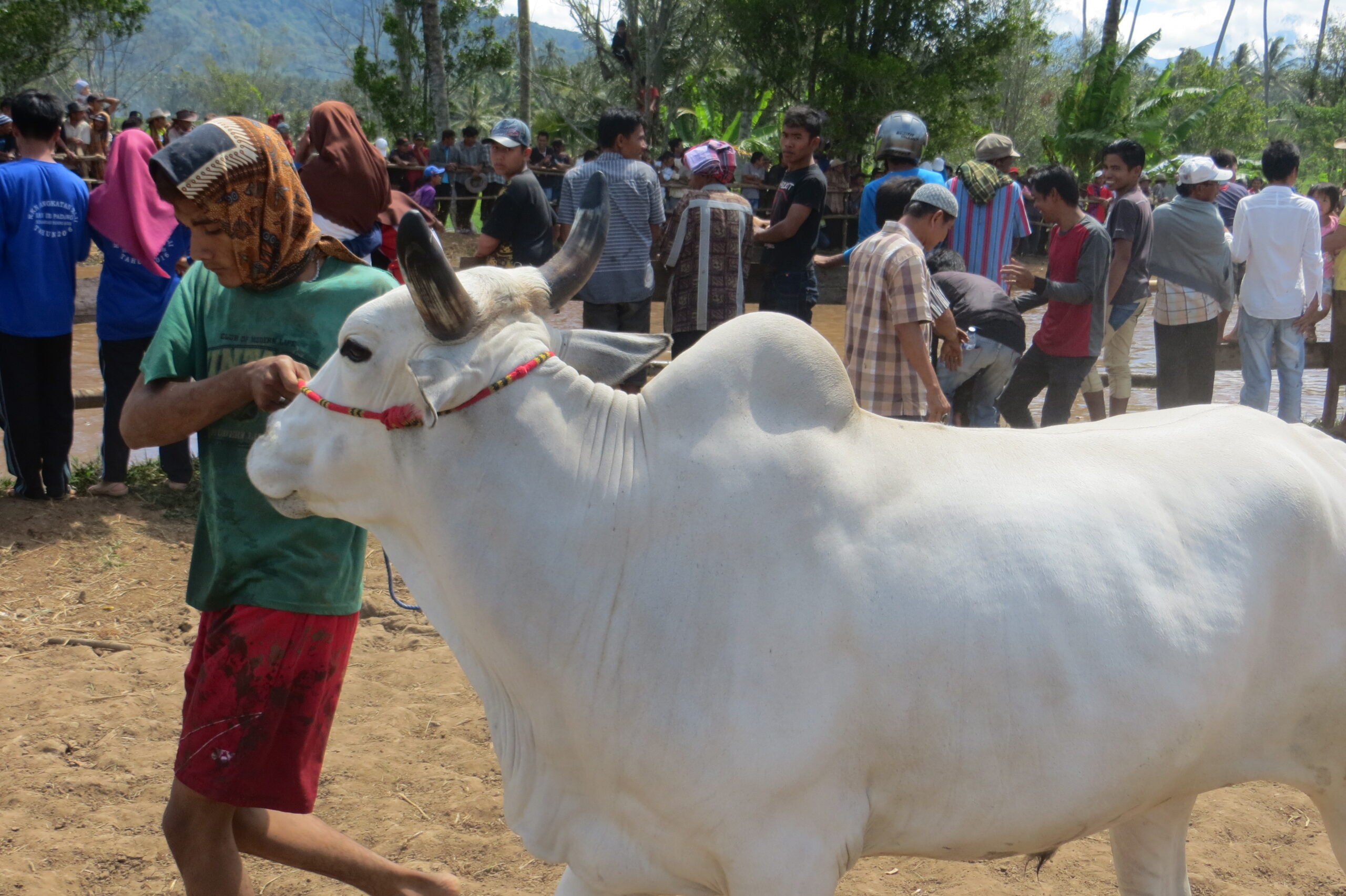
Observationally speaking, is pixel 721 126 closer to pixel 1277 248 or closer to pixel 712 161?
pixel 1277 248

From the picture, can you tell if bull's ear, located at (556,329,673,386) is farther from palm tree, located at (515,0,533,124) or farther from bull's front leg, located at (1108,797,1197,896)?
palm tree, located at (515,0,533,124)

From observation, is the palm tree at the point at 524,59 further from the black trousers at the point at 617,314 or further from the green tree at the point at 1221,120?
the black trousers at the point at 617,314

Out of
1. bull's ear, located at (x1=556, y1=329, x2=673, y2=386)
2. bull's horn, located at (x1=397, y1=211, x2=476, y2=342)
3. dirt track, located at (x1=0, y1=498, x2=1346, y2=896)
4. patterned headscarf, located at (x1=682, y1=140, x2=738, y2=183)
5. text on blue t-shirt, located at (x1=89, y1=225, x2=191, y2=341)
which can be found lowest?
dirt track, located at (x1=0, y1=498, x2=1346, y2=896)

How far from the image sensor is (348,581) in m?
2.52

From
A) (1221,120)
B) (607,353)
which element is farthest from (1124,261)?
(1221,120)

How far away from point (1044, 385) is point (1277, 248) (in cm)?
226

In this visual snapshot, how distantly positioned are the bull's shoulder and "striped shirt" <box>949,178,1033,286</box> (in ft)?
14.6

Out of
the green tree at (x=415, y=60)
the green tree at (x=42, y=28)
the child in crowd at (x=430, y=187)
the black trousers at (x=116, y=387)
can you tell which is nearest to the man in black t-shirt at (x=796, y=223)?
the black trousers at (x=116, y=387)

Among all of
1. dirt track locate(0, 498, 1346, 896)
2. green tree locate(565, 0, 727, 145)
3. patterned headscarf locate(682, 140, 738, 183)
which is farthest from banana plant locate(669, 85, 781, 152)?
dirt track locate(0, 498, 1346, 896)

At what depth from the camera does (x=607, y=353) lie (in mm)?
2188

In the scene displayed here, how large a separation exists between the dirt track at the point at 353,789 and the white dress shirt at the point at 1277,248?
4.79 meters

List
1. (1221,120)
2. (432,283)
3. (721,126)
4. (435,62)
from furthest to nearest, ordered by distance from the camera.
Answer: (1221,120)
(721,126)
(435,62)
(432,283)

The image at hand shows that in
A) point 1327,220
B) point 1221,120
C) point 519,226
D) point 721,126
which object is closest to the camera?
point 519,226

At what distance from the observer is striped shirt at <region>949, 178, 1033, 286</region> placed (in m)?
6.28
